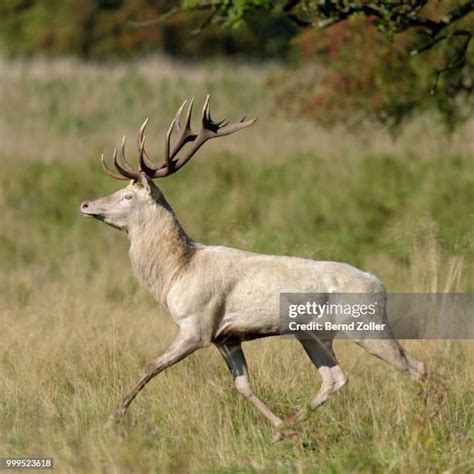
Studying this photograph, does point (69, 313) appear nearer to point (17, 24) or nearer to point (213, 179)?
point (213, 179)

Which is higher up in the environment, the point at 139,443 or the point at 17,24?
the point at 139,443

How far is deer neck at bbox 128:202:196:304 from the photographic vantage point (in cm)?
835

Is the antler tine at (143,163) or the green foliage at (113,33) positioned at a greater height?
the antler tine at (143,163)

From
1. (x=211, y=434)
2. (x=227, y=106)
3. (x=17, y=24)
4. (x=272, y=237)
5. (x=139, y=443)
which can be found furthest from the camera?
(x=17, y=24)

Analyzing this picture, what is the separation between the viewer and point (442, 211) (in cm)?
1811

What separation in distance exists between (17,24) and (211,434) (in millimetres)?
36968

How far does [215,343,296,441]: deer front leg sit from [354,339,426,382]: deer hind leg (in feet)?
2.34

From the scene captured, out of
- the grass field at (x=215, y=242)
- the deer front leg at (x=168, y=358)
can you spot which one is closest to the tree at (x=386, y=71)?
the grass field at (x=215, y=242)

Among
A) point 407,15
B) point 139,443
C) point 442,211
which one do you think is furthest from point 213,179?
point 139,443

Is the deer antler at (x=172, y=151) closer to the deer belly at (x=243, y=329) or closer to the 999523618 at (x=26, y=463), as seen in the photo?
the deer belly at (x=243, y=329)

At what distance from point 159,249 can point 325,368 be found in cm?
133

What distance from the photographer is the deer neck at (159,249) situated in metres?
8.35

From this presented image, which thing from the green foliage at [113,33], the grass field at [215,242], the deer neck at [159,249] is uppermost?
the deer neck at [159,249]

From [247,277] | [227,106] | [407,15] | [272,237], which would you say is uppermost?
[407,15]
